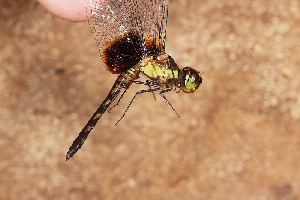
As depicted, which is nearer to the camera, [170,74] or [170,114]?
[170,74]

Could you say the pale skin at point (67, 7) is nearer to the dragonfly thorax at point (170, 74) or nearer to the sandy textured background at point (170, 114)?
the dragonfly thorax at point (170, 74)

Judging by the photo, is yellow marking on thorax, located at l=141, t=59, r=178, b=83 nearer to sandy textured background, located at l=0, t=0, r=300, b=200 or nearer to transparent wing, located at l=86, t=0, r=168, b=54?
transparent wing, located at l=86, t=0, r=168, b=54

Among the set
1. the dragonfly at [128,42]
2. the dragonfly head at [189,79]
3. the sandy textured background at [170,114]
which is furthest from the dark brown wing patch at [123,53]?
the sandy textured background at [170,114]

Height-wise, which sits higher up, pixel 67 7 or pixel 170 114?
pixel 170 114

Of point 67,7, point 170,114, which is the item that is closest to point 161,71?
point 67,7

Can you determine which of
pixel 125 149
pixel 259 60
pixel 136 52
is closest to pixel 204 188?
pixel 125 149

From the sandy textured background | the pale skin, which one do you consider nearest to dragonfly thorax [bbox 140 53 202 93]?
the pale skin

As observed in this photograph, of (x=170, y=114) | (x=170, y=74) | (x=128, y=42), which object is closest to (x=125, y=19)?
(x=128, y=42)

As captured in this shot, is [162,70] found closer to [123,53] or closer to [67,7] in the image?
[123,53]
